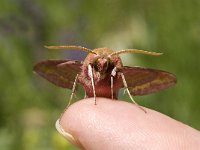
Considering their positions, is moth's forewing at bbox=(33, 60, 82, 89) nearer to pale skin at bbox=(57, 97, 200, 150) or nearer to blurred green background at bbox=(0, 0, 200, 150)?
pale skin at bbox=(57, 97, 200, 150)

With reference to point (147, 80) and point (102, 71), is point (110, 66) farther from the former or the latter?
point (147, 80)

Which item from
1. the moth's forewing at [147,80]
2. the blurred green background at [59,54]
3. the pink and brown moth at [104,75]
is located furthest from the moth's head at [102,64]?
the blurred green background at [59,54]

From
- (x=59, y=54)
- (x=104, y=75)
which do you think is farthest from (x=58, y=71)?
(x=59, y=54)

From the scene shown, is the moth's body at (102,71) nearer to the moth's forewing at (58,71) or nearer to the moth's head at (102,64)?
the moth's head at (102,64)

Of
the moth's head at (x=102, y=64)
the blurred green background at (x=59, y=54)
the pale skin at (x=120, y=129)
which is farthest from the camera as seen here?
the blurred green background at (x=59, y=54)

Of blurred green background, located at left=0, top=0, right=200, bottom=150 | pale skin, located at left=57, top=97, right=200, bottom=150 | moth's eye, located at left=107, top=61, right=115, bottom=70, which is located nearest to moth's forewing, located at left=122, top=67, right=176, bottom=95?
moth's eye, located at left=107, top=61, right=115, bottom=70

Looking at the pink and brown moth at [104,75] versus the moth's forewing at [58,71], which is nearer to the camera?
the pink and brown moth at [104,75]

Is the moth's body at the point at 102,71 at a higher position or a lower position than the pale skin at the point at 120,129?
higher

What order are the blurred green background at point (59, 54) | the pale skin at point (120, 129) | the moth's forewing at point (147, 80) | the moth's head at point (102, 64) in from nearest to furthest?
the pale skin at point (120, 129) → the moth's head at point (102, 64) → the moth's forewing at point (147, 80) → the blurred green background at point (59, 54)

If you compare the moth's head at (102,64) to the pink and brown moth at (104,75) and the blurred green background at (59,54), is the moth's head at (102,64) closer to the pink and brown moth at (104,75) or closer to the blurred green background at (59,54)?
the pink and brown moth at (104,75)
